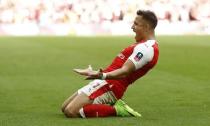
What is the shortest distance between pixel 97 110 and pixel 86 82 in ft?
17.0

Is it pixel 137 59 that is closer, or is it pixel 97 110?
pixel 137 59

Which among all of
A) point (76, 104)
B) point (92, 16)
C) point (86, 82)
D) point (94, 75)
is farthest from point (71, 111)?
point (92, 16)

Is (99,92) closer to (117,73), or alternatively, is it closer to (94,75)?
(117,73)

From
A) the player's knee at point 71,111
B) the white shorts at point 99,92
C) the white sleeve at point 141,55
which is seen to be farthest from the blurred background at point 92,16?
the white sleeve at point 141,55

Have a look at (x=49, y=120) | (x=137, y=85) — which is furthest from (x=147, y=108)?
(x=137, y=85)

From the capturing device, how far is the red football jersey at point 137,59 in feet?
26.7

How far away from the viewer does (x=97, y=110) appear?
835 cm

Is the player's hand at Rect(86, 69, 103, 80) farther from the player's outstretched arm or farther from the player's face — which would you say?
the player's face

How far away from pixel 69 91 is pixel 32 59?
8.07 meters

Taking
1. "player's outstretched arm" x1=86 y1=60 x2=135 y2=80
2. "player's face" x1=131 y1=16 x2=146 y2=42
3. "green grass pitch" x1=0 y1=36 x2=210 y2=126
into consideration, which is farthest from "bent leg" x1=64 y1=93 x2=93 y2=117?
"player's face" x1=131 y1=16 x2=146 y2=42

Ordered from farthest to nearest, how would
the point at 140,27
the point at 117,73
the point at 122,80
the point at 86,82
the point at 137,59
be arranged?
the point at 86,82 → the point at 122,80 → the point at 140,27 → the point at 137,59 → the point at 117,73

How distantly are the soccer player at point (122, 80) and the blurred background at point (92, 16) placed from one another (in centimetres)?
3058

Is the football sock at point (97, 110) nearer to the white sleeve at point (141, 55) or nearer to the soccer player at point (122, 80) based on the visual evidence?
the soccer player at point (122, 80)

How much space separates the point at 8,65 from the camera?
1753cm
